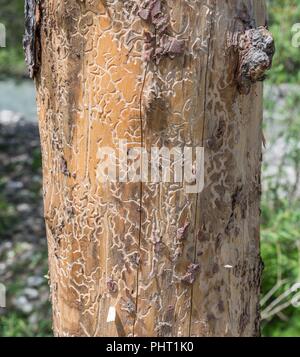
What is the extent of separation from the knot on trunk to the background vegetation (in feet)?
5.74

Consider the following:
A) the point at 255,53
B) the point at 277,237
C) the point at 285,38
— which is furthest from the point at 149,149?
the point at 285,38

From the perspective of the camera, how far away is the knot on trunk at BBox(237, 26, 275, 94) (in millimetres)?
1310

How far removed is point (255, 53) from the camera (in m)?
1.31

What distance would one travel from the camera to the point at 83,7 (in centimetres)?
135

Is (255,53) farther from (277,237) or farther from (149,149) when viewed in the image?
(277,237)

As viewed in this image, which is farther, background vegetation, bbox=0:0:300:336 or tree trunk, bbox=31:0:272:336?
background vegetation, bbox=0:0:300:336

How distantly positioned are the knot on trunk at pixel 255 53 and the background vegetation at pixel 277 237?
1750 mm

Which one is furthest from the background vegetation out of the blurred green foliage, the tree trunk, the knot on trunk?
the knot on trunk

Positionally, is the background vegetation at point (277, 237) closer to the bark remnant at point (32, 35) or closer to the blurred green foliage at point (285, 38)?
the blurred green foliage at point (285, 38)

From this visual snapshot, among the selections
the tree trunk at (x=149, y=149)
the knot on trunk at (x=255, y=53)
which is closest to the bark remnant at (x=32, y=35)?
the tree trunk at (x=149, y=149)

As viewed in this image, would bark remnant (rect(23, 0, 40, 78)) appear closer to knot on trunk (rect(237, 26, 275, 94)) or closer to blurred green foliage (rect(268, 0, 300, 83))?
knot on trunk (rect(237, 26, 275, 94))

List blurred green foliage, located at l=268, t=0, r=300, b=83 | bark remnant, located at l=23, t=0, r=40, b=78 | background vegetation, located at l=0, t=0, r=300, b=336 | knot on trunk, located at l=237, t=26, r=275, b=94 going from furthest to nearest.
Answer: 1. blurred green foliage, located at l=268, t=0, r=300, b=83
2. background vegetation, located at l=0, t=0, r=300, b=336
3. bark remnant, located at l=23, t=0, r=40, b=78
4. knot on trunk, located at l=237, t=26, r=275, b=94

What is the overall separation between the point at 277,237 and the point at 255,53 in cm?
194

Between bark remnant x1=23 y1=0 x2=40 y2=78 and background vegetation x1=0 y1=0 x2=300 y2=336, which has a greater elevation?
bark remnant x1=23 y1=0 x2=40 y2=78
